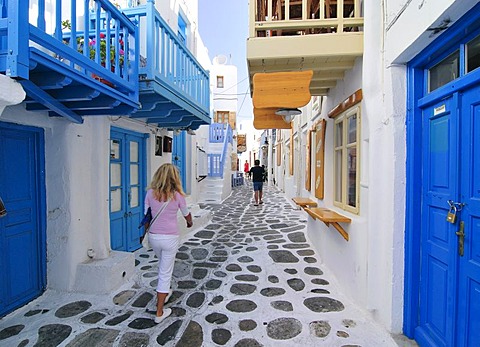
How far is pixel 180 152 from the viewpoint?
7.93 metres

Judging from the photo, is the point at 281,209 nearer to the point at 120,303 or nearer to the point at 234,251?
the point at 234,251

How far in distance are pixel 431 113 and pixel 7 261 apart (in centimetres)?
439

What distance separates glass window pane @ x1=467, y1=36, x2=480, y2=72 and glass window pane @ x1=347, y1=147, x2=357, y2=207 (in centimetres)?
172

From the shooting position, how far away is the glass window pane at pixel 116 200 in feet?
14.9

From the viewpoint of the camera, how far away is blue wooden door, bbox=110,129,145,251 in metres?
4.57

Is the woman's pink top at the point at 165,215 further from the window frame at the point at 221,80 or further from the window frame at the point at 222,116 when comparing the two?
the window frame at the point at 221,80

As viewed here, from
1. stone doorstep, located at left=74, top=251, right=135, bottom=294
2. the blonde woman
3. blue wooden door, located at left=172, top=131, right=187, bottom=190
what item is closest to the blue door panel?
the blonde woman

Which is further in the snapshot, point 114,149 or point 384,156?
point 114,149

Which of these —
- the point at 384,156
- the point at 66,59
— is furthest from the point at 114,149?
the point at 384,156

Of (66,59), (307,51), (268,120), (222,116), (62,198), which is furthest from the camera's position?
(222,116)

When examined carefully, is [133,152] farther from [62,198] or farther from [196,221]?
[196,221]

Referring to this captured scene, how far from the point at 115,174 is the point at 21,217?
5.26 feet

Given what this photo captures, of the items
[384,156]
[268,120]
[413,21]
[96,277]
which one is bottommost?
[96,277]

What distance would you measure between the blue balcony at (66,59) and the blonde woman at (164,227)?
3.30 ft
